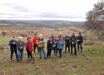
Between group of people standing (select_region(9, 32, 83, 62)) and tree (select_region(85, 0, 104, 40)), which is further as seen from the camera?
tree (select_region(85, 0, 104, 40))

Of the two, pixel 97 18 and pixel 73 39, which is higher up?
pixel 97 18

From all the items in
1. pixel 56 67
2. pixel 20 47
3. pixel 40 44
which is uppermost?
pixel 40 44

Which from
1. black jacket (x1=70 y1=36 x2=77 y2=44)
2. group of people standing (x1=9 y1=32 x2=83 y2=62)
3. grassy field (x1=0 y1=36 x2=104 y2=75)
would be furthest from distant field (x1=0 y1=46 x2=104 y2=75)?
black jacket (x1=70 y1=36 x2=77 y2=44)

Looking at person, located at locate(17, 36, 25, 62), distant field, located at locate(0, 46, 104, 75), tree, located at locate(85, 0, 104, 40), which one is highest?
tree, located at locate(85, 0, 104, 40)

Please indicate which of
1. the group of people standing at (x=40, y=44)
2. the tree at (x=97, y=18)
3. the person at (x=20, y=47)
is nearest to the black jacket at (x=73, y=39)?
the group of people standing at (x=40, y=44)

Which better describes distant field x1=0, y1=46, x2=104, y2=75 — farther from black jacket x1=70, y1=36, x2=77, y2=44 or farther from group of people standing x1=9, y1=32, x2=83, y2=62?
black jacket x1=70, y1=36, x2=77, y2=44

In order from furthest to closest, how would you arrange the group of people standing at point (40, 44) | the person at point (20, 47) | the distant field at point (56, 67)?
the group of people standing at point (40, 44) < the person at point (20, 47) < the distant field at point (56, 67)

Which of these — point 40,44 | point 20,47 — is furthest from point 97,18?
point 20,47

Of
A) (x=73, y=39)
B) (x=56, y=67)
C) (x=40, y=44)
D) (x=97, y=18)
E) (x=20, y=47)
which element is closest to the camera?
(x=56, y=67)

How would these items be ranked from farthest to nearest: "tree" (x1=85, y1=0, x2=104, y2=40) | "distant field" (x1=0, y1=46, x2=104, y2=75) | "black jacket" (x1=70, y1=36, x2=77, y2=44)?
"tree" (x1=85, y1=0, x2=104, y2=40) < "black jacket" (x1=70, y1=36, x2=77, y2=44) < "distant field" (x1=0, y1=46, x2=104, y2=75)

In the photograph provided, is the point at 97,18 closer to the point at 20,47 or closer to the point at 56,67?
the point at 20,47

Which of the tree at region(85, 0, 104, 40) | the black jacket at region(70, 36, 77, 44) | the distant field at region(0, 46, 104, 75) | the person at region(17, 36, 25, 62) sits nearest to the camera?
the distant field at region(0, 46, 104, 75)

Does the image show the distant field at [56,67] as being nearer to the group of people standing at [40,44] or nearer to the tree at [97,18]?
the group of people standing at [40,44]

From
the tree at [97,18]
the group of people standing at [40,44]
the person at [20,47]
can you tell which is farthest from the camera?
the tree at [97,18]
